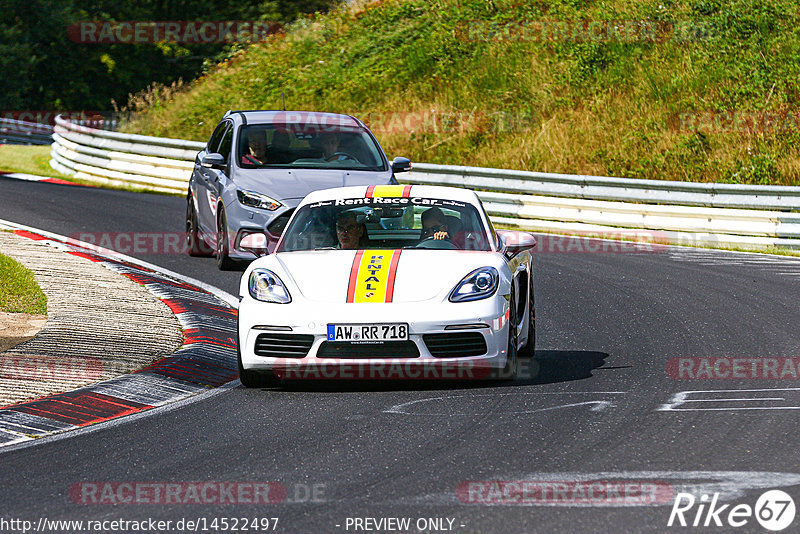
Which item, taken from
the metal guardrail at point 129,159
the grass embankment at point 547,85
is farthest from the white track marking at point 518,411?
the metal guardrail at point 129,159

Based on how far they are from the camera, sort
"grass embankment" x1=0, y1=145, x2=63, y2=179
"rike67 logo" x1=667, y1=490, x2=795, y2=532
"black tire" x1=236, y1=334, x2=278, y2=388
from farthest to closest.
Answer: "grass embankment" x1=0, y1=145, x2=63, y2=179 → "black tire" x1=236, y1=334, x2=278, y2=388 → "rike67 logo" x1=667, y1=490, x2=795, y2=532

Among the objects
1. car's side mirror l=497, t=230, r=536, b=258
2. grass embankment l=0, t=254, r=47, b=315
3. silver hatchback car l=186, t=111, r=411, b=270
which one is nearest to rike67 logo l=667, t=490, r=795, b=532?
car's side mirror l=497, t=230, r=536, b=258

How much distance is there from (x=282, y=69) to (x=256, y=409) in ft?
94.6

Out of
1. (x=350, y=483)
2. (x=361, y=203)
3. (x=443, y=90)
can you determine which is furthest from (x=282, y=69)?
(x=350, y=483)

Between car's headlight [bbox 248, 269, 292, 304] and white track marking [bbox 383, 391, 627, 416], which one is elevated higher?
car's headlight [bbox 248, 269, 292, 304]

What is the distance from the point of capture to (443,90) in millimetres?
31312

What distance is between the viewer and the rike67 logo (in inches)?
213

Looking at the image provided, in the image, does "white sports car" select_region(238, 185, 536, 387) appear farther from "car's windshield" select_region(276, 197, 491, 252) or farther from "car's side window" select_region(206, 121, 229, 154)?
"car's side window" select_region(206, 121, 229, 154)

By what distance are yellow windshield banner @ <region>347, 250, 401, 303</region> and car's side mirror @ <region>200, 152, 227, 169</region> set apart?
5.83 metres

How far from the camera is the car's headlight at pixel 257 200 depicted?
45.8ft

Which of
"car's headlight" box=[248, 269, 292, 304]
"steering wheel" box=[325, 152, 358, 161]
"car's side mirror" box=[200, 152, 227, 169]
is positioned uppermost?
"steering wheel" box=[325, 152, 358, 161]

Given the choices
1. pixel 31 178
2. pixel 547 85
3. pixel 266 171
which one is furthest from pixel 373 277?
pixel 547 85

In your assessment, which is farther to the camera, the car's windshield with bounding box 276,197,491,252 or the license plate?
the car's windshield with bounding box 276,197,491,252

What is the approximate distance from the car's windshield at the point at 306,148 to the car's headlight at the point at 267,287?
581 cm
